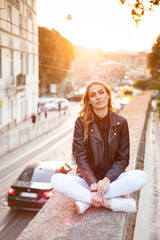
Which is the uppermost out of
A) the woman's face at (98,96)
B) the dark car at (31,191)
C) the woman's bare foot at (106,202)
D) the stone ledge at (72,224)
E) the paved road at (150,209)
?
the woman's face at (98,96)

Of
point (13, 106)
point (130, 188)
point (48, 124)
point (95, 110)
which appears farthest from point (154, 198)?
point (48, 124)

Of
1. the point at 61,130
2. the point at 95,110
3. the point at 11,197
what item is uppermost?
the point at 95,110

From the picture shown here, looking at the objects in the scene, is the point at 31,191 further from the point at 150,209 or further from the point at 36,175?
the point at 150,209

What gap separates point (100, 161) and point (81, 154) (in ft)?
0.78

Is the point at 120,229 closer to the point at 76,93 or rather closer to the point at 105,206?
the point at 105,206

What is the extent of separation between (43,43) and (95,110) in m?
41.6

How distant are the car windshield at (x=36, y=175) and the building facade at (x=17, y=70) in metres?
10.1

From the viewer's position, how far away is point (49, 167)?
8.85 metres

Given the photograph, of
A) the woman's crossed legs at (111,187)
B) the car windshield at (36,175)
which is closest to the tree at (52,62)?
the car windshield at (36,175)

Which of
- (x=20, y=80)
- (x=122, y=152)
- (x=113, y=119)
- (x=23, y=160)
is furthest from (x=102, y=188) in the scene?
(x=20, y=80)

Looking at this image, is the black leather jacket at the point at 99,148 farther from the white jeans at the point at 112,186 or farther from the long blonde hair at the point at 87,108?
the white jeans at the point at 112,186

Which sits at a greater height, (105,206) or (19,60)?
(19,60)

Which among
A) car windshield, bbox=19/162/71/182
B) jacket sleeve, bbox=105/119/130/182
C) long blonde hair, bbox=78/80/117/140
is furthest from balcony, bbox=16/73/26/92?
jacket sleeve, bbox=105/119/130/182

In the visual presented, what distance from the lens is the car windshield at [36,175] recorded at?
815cm
